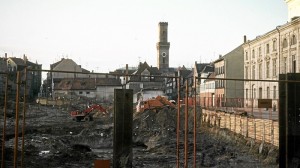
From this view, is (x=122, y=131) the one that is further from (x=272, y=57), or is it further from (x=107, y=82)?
(x=107, y=82)

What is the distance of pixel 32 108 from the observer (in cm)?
6106

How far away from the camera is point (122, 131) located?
727 cm

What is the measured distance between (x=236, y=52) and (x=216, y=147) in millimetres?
35012

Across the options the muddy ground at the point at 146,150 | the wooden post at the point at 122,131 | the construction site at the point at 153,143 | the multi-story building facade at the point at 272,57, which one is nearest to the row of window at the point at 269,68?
the multi-story building facade at the point at 272,57

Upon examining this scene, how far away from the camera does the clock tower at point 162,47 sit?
104938 millimetres

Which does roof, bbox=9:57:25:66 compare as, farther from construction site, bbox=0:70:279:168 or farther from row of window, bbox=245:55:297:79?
row of window, bbox=245:55:297:79

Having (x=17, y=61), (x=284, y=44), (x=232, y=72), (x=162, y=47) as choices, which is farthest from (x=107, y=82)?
(x=284, y=44)

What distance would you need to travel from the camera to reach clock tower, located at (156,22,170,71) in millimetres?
104938

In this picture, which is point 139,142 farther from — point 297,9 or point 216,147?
point 297,9

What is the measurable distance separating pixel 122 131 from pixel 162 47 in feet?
324

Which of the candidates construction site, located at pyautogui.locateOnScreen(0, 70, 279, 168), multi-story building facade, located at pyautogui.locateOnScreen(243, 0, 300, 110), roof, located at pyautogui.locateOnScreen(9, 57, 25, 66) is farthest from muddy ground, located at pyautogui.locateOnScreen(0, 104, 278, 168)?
roof, located at pyautogui.locateOnScreen(9, 57, 25, 66)

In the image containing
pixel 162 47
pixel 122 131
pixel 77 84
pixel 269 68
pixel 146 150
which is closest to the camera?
pixel 122 131

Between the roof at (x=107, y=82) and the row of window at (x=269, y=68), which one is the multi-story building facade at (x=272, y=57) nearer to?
the row of window at (x=269, y=68)

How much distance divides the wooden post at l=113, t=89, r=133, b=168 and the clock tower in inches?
3845
